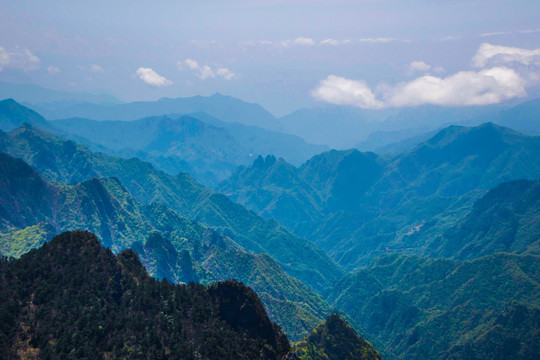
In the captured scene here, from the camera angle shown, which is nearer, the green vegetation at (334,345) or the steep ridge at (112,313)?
the steep ridge at (112,313)

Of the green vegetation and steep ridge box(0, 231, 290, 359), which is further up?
steep ridge box(0, 231, 290, 359)

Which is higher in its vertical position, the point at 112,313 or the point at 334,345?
the point at 112,313

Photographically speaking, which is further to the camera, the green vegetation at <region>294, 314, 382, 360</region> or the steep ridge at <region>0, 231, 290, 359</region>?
the green vegetation at <region>294, 314, 382, 360</region>

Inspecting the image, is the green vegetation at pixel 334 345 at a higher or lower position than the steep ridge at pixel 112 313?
lower

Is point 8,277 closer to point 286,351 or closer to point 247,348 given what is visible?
point 247,348

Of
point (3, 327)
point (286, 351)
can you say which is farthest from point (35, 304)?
point (286, 351)
